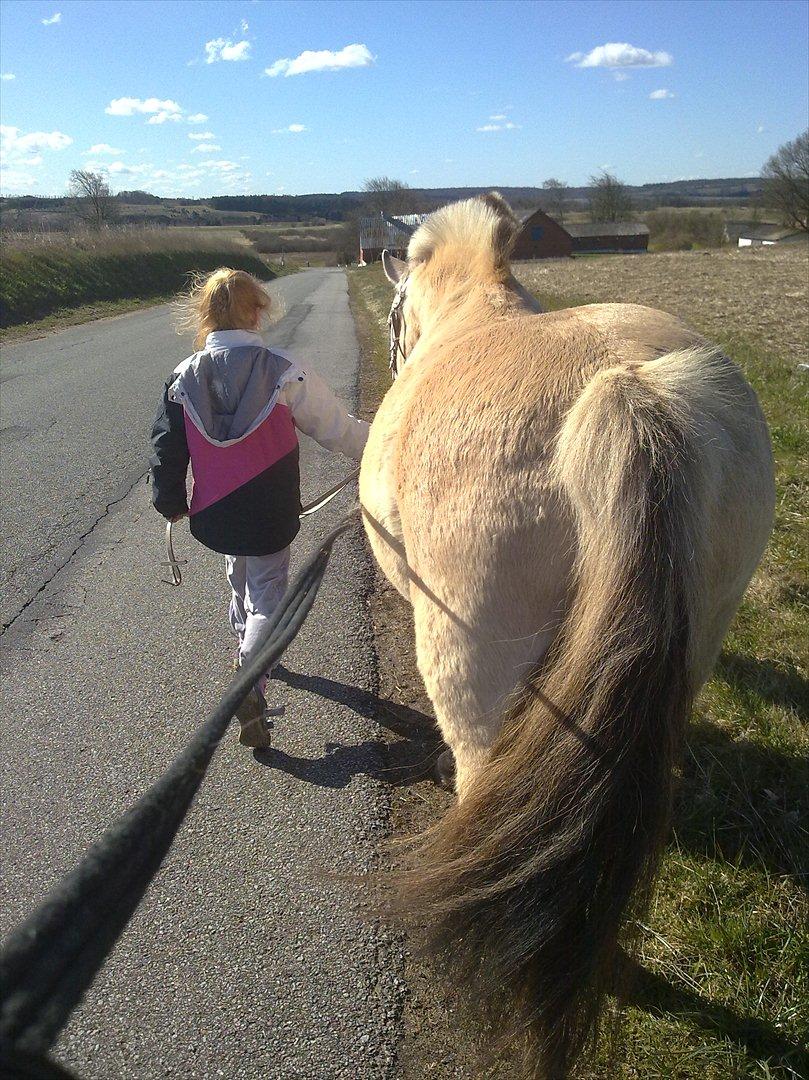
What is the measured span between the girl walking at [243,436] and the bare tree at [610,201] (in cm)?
7936

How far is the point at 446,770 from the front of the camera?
2949 millimetres

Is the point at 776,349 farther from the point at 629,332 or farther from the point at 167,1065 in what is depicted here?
the point at 167,1065

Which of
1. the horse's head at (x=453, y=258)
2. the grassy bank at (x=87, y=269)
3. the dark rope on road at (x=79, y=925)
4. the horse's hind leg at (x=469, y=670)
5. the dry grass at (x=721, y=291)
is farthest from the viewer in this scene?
the grassy bank at (x=87, y=269)

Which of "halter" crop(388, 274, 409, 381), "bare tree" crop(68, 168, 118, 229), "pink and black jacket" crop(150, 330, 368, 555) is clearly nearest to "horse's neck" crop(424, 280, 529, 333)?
"halter" crop(388, 274, 409, 381)

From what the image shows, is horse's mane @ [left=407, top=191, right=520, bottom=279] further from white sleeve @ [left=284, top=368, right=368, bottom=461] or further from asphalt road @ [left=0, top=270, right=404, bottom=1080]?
asphalt road @ [left=0, top=270, right=404, bottom=1080]

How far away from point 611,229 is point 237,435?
72105 mm

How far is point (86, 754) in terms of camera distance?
10.4 ft

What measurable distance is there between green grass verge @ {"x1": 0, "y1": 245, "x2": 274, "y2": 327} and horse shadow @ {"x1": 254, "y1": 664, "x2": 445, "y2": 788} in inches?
649

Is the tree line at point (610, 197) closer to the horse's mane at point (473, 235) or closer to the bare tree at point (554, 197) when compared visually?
the bare tree at point (554, 197)

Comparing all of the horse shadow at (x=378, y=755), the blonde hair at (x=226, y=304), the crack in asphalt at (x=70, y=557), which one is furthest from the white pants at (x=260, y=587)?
the crack in asphalt at (x=70, y=557)

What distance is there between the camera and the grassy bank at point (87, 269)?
2017 centimetres

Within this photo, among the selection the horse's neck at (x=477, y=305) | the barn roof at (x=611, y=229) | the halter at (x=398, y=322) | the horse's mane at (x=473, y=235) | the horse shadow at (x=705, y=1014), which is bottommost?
the horse shadow at (x=705, y=1014)

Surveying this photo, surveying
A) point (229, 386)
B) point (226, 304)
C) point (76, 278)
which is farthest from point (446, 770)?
point (76, 278)

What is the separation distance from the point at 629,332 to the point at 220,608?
10.7 ft
